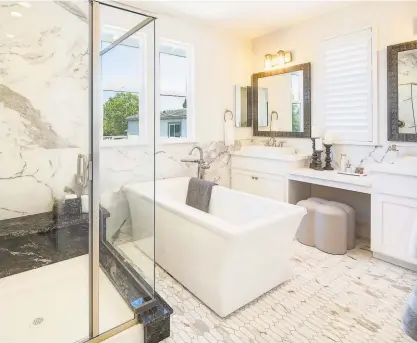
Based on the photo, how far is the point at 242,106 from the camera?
4.25 meters

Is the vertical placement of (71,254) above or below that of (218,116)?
below

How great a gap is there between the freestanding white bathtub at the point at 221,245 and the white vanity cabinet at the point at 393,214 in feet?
3.00

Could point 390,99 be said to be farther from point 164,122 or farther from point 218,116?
point 164,122

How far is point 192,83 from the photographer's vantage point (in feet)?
12.2

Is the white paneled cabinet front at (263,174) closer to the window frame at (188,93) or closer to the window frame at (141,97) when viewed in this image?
the window frame at (188,93)

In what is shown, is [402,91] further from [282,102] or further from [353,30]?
[282,102]

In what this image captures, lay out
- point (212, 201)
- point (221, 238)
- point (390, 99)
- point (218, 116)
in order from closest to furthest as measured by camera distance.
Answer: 1. point (221, 238)
2. point (390, 99)
3. point (212, 201)
4. point (218, 116)

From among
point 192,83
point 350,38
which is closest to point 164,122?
point 192,83

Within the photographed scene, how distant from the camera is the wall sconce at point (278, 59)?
382 centimetres

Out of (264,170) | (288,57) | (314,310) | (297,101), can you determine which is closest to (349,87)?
(297,101)

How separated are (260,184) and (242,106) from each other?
1.25 m

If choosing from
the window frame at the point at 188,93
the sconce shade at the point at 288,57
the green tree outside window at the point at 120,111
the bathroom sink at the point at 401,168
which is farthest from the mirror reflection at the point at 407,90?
the green tree outside window at the point at 120,111

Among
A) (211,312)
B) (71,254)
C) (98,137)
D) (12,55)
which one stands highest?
(12,55)

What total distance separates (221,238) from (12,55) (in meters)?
2.40
